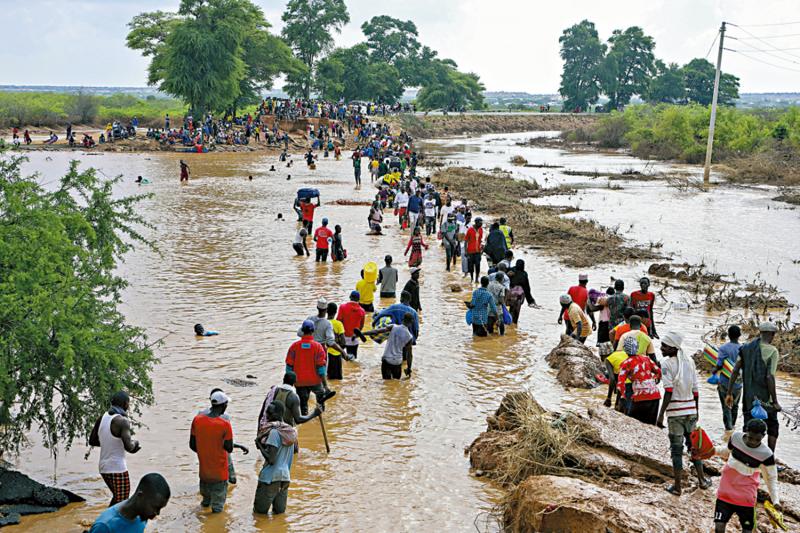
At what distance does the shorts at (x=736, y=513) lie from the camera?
6730 mm

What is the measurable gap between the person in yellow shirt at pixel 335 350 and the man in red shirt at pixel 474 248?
6649 millimetres

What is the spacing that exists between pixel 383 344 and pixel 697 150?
5409 cm

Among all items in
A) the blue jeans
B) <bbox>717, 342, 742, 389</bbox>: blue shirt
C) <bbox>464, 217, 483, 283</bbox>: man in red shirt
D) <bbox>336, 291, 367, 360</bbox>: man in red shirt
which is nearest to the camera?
<bbox>717, 342, 742, 389</bbox>: blue shirt

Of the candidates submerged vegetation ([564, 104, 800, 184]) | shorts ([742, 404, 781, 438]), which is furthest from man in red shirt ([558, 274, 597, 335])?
submerged vegetation ([564, 104, 800, 184])

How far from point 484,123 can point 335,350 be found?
97050 millimetres

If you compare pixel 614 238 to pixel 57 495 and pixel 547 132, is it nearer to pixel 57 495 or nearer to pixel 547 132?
pixel 57 495

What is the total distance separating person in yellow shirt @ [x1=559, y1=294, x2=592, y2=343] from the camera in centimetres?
1305

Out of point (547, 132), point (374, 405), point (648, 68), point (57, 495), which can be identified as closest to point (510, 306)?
point (374, 405)

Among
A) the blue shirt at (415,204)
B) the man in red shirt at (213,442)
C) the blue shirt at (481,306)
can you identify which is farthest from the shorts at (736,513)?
the blue shirt at (415,204)

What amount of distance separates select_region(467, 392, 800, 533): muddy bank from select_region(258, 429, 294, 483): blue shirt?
82.1 inches

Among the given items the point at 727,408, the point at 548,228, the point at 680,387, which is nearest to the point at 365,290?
the point at 727,408

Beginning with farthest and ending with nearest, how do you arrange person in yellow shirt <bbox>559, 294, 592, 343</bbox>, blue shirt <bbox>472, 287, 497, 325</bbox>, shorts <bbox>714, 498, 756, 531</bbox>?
blue shirt <bbox>472, 287, 497, 325</bbox>, person in yellow shirt <bbox>559, 294, 592, 343</bbox>, shorts <bbox>714, 498, 756, 531</bbox>

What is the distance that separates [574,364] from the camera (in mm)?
12180

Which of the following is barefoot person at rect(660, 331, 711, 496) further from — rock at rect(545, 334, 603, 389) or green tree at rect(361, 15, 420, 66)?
green tree at rect(361, 15, 420, 66)
